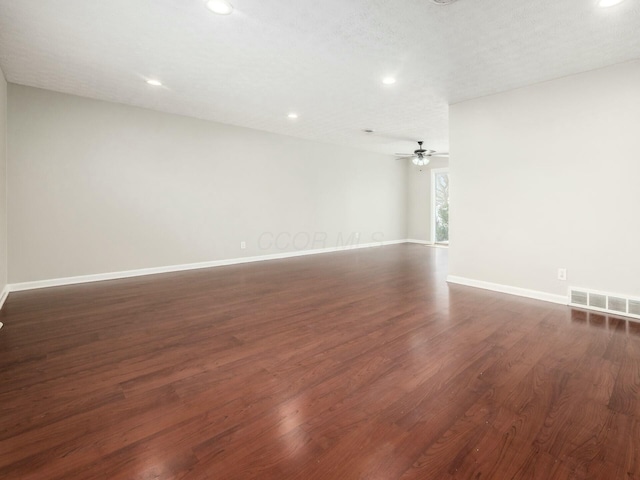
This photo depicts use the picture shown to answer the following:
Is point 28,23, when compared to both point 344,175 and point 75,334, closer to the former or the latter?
point 75,334

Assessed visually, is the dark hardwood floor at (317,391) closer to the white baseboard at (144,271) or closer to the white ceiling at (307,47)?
the white baseboard at (144,271)

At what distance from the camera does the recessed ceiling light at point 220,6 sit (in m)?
2.31

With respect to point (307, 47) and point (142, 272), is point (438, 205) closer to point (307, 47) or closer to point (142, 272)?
point (307, 47)

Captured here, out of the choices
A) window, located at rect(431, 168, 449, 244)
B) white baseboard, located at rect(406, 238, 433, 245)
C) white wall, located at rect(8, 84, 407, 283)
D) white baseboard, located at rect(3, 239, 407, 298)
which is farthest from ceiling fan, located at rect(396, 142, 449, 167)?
white baseboard, located at rect(3, 239, 407, 298)

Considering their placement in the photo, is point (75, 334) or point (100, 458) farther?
point (75, 334)

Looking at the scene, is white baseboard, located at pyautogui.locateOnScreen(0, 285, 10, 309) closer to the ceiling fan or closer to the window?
the ceiling fan

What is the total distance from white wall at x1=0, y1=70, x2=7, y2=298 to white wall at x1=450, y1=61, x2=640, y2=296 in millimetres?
5737

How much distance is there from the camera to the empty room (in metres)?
1.46

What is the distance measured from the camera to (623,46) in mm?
2783

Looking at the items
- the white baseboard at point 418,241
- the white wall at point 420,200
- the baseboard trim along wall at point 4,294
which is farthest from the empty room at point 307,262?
the white baseboard at point 418,241

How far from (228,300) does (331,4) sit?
3.09 metres

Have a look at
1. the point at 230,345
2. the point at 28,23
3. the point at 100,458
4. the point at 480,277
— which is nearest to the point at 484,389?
the point at 230,345

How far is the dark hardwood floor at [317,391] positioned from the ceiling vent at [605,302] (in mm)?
202

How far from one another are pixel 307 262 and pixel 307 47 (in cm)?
402
